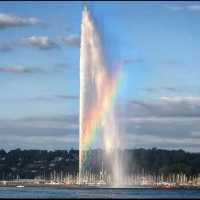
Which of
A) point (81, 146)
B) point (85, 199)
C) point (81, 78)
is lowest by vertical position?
point (85, 199)

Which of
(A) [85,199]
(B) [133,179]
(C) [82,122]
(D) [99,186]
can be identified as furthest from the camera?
(B) [133,179]

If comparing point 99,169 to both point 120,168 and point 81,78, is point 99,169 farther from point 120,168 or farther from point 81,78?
point 81,78

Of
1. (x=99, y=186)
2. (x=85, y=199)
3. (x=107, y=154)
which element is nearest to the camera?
(x=85, y=199)

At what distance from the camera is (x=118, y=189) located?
148000 mm

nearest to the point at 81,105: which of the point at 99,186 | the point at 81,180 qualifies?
the point at 81,180

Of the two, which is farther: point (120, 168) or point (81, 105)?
point (120, 168)

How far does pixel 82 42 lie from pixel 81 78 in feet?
16.1

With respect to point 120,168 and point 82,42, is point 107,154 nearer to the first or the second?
point 120,168

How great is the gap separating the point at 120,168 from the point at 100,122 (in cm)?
1431

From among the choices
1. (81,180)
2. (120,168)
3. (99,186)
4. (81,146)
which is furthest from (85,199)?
(99,186)

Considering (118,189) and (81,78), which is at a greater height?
(81,78)

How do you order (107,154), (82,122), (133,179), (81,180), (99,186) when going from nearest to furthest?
(82,122) < (107,154) < (81,180) < (99,186) < (133,179)

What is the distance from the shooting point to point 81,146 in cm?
11744

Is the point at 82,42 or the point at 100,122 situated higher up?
the point at 82,42
